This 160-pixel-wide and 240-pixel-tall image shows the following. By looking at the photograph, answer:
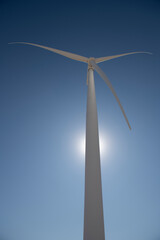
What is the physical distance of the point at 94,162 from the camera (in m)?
7.71

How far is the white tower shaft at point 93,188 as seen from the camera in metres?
6.57

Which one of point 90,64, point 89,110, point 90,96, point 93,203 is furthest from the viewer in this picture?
point 90,64

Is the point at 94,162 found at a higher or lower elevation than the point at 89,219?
higher

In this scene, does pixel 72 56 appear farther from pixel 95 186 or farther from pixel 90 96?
pixel 95 186

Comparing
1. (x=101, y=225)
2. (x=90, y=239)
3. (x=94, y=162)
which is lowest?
(x=90, y=239)

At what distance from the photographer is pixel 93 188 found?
7152mm

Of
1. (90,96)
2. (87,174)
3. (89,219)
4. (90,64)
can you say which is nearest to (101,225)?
(89,219)

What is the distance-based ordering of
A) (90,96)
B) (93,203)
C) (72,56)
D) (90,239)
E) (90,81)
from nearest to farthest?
(90,239), (93,203), (90,96), (90,81), (72,56)

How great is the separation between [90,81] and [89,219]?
7.60 m

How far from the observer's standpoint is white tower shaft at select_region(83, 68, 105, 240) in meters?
6.57

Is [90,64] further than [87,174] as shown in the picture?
Yes

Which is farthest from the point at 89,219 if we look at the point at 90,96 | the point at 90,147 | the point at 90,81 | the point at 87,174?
the point at 90,81

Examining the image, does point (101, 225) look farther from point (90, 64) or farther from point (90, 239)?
point (90, 64)

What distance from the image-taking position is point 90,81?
11.4m
